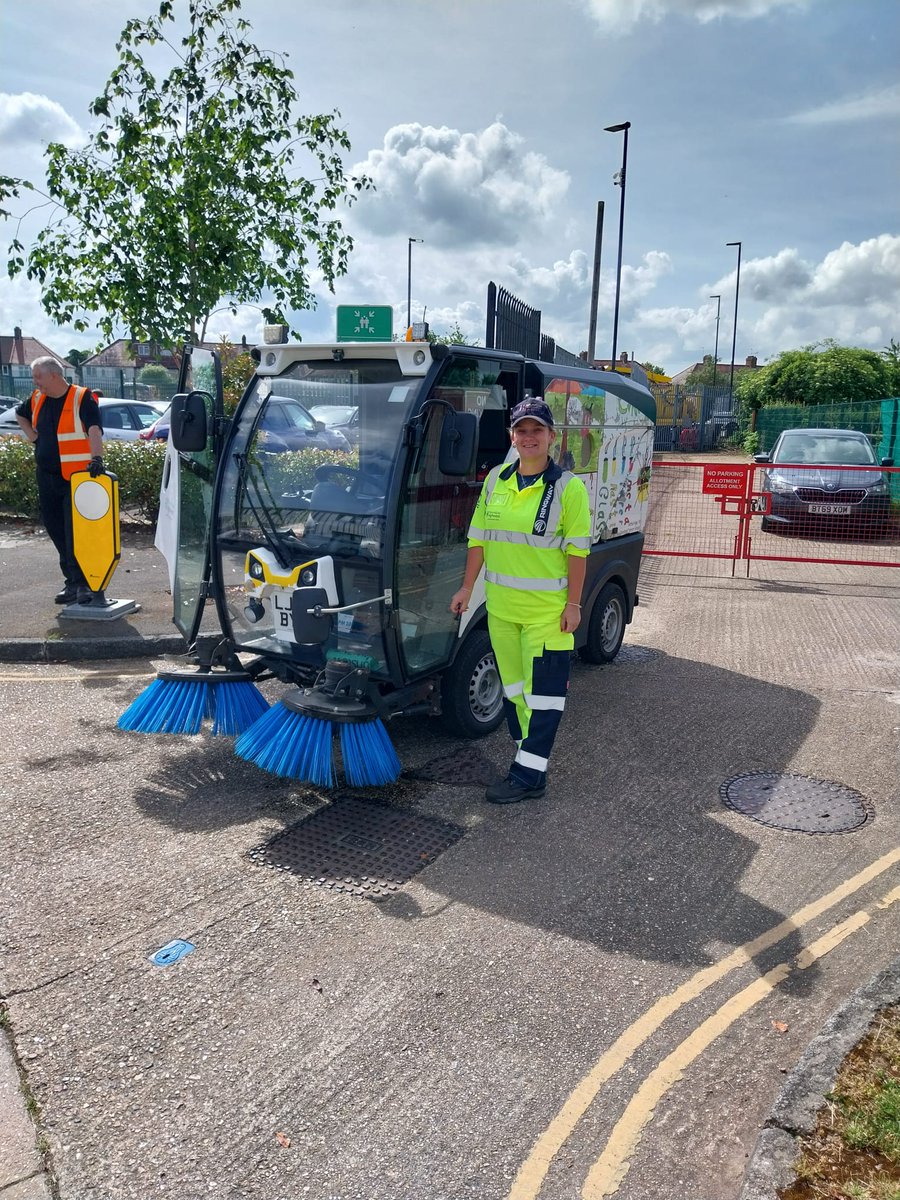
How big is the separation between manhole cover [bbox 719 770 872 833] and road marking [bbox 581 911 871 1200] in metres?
0.86

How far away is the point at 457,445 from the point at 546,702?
53.1 inches

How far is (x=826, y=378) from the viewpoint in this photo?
32031 mm

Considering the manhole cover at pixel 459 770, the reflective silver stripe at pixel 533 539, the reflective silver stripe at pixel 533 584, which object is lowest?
the manhole cover at pixel 459 770

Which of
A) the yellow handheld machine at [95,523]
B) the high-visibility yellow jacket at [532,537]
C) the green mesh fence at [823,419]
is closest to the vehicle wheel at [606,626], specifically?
the high-visibility yellow jacket at [532,537]

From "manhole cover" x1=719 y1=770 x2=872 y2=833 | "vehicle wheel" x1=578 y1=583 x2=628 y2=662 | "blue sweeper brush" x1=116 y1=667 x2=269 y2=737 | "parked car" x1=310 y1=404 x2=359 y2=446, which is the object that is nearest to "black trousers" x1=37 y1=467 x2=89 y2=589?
"blue sweeper brush" x1=116 y1=667 x2=269 y2=737

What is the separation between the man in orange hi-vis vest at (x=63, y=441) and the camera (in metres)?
8.09

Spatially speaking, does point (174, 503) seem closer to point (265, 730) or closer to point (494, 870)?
point (265, 730)

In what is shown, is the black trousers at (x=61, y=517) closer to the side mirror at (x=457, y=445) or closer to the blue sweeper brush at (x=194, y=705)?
the blue sweeper brush at (x=194, y=705)

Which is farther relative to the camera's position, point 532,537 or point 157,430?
point 157,430

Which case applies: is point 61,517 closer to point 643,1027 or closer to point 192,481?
point 192,481

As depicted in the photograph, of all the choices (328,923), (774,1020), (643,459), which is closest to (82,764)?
(328,923)

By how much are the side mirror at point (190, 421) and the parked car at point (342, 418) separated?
2.08 feet

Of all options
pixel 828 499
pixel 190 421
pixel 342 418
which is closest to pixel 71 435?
pixel 190 421

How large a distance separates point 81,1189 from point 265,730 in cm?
238
